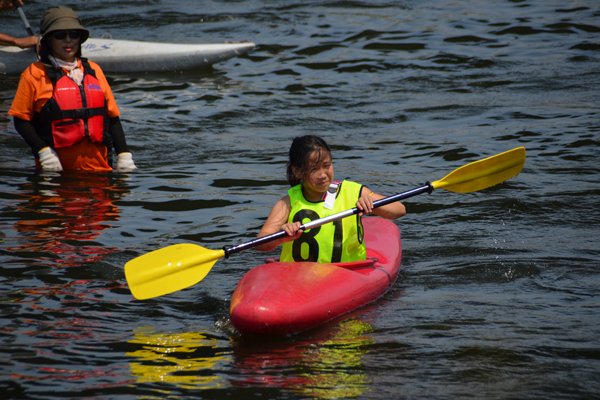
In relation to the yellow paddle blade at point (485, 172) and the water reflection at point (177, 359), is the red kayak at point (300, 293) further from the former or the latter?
the yellow paddle blade at point (485, 172)

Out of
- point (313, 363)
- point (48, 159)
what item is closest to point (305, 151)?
point (313, 363)

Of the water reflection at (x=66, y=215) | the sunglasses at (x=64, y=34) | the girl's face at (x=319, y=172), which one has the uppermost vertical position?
the sunglasses at (x=64, y=34)

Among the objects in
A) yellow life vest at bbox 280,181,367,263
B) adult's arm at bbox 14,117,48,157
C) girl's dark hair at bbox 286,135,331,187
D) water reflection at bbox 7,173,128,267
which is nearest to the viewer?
girl's dark hair at bbox 286,135,331,187

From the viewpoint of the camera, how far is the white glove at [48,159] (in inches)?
215

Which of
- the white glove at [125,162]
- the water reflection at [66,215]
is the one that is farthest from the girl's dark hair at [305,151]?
the white glove at [125,162]

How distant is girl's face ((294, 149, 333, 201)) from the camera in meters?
3.59

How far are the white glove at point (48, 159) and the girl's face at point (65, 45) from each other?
81 centimetres

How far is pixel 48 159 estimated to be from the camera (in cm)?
548

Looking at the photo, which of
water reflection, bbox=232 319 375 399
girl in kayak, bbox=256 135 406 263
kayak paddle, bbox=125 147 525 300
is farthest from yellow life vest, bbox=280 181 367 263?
water reflection, bbox=232 319 375 399

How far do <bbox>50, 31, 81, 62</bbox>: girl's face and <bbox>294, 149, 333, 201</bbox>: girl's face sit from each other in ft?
9.00

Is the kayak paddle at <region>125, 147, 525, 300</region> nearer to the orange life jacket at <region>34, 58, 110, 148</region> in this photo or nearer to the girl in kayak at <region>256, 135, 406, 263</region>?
the girl in kayak at <region>256, 135, 406, 263</region>

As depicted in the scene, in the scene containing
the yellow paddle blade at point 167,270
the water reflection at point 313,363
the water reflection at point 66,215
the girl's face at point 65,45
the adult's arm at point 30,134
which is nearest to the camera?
the water reflection at point 313,363

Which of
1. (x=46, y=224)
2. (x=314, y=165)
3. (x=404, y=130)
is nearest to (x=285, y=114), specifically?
(x=404, y=130)

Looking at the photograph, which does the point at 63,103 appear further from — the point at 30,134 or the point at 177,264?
the point at 177,264
